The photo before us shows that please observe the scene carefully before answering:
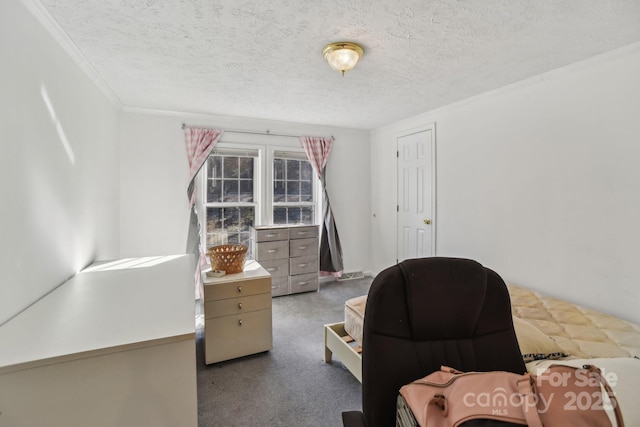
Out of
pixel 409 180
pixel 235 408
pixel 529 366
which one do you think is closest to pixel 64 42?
pixel 235 408

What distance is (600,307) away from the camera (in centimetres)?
221

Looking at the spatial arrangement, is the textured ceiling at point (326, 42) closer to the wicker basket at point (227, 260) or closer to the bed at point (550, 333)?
the wicker basket at point (227, 260)

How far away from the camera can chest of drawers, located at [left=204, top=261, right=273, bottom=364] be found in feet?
7.38

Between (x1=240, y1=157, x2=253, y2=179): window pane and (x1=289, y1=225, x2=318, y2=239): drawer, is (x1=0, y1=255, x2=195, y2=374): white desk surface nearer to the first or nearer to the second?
(x1=289, y1=225, x2=318, y2=239): drawer

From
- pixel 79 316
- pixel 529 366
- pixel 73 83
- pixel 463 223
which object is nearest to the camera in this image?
pixel 79 316

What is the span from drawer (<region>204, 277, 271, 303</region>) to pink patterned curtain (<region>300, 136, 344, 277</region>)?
80.9 inches

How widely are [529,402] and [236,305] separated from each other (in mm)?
2008

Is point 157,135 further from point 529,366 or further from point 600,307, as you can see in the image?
point 600,307

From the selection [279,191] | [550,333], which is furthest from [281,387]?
[279,191]

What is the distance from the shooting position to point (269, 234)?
12.4ft

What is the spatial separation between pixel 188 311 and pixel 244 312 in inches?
40.8

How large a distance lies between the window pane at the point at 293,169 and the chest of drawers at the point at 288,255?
83cm

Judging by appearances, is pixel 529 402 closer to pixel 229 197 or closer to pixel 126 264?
pixel 126 264

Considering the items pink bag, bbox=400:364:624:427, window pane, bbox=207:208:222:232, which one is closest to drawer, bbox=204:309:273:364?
pink bag, bbox=400:364:624:427
